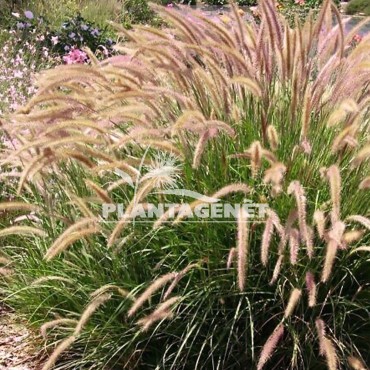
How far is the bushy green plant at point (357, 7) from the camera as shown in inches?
1253

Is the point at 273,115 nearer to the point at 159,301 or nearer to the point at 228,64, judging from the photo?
the point at 228,64

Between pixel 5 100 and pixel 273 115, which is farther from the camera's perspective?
pixel 5 100

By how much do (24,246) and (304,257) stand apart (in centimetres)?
169

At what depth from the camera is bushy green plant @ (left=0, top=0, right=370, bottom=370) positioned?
278cm

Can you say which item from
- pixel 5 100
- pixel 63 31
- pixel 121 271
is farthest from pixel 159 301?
pixel 63 31

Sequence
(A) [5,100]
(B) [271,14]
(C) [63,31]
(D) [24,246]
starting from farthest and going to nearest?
(C) [63,31] → (A) [5,100] → (D) [24,246] → (B) [271,14]

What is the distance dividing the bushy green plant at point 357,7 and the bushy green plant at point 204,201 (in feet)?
99.3

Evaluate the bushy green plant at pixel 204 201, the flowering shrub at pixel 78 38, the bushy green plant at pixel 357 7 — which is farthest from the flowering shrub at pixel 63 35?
the bushy green plant at pixel 357 7

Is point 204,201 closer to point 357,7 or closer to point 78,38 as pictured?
point 78,38

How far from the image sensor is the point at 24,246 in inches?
149

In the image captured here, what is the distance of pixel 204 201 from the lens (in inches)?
105

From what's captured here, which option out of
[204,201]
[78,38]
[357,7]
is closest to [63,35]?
[78,38]

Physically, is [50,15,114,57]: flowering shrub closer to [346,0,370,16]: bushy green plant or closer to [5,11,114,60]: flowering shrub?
[5,11,114,60]: flowering shrub

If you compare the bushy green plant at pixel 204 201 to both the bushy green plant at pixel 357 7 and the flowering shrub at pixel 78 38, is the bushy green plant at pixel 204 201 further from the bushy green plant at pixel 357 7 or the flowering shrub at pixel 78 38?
the bushy green plant at pixel 357 7
